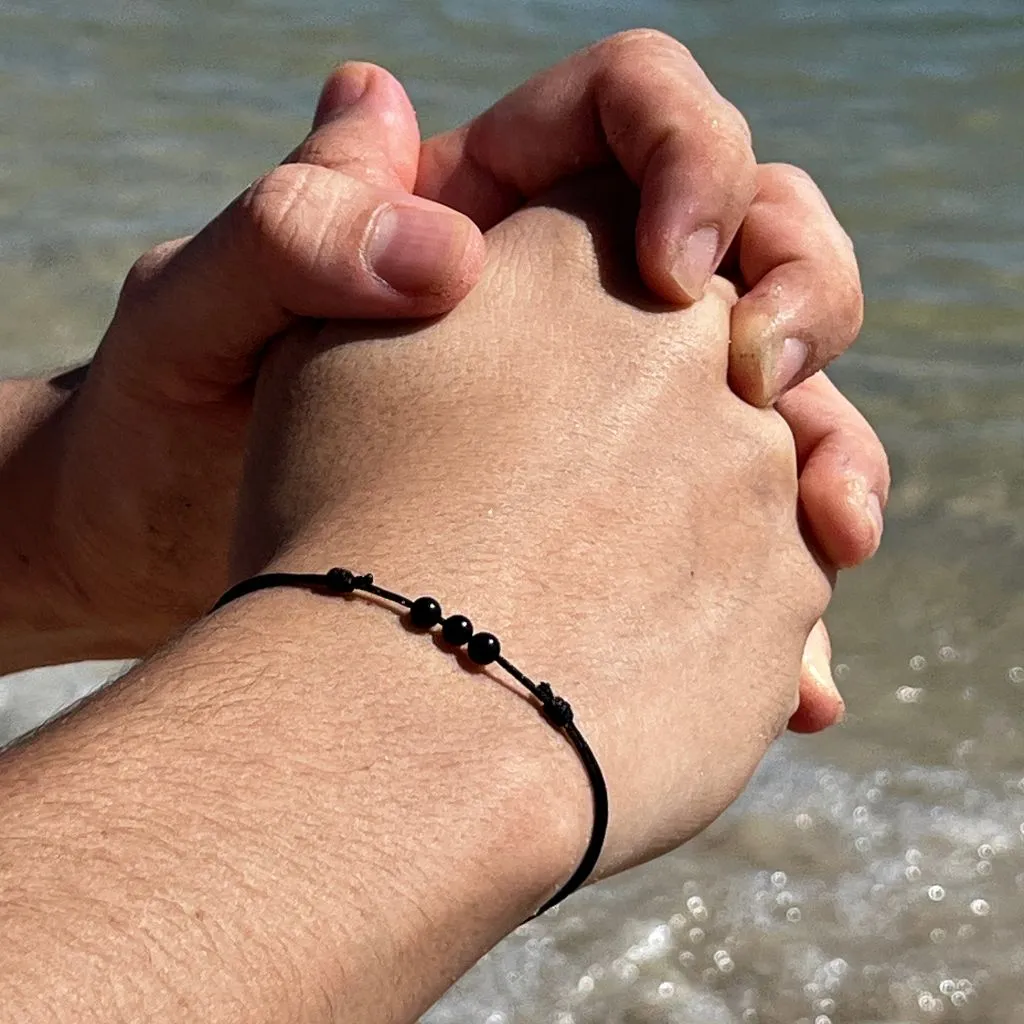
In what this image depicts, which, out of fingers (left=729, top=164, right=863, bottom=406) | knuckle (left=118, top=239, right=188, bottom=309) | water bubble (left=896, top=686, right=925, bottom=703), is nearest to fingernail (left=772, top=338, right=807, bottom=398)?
→ fingers (left=729, top=164, right=863, bottom=406)

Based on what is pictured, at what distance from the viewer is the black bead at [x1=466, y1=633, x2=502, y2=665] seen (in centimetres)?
154

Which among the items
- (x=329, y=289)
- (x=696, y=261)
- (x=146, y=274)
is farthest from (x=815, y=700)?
(x=146, y=274)

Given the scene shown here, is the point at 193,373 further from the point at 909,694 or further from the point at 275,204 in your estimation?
the point at 909,694

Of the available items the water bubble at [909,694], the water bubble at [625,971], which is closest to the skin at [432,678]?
the water bubble at [625,971]

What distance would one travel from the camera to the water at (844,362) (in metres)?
2.96

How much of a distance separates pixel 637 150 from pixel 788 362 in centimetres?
36

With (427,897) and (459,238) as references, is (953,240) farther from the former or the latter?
(427,897)

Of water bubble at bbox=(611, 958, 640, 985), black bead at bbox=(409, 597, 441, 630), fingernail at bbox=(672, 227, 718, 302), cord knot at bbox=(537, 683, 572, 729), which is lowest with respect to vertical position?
water bubble at bbox=(611, 958, 640, 985)

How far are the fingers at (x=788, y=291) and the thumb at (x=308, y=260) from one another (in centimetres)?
39

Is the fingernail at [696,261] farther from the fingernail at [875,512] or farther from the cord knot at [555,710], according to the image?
the cord knot at [555,710]

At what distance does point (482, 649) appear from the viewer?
60.7 inches

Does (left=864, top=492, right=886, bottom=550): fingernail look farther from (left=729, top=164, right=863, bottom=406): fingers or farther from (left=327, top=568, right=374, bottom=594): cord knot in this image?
(left=327, top=568, right=374, bottom=594): cord knot

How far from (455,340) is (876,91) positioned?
5778 mm

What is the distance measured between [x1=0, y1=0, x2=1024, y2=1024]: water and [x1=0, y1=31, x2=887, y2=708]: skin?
Result: 3.37 feet
